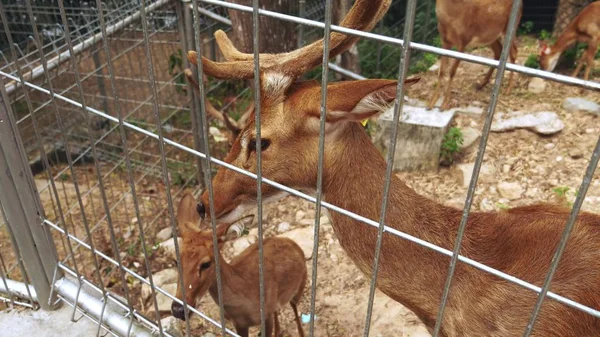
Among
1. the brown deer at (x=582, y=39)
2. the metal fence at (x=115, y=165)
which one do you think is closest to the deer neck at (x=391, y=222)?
the metal fence at (x=115, y=165)

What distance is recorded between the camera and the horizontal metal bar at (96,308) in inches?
94.3

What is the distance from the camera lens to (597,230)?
1964mm

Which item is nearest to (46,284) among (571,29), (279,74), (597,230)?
(279,74)

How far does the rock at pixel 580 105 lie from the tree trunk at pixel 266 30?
2669 mm

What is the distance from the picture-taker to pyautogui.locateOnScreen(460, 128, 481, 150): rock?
15.1ft

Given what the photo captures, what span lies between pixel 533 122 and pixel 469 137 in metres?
0.62

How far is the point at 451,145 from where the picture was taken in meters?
4.46

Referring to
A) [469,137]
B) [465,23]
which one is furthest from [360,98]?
[465,23]

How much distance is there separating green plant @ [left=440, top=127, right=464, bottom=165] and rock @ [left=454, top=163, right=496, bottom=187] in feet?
0.35

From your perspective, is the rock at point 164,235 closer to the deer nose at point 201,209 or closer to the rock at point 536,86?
the deer nose at point 201,209

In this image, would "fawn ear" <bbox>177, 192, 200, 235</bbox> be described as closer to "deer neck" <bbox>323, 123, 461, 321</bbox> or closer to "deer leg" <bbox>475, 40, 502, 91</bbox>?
"deer neck" <bbox>323, 123, 461, 321</bbox>

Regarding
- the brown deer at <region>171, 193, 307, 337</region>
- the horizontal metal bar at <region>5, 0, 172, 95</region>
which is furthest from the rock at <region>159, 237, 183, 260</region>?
the horizontal metal bar at <region>5, 0, 172, 95</region>

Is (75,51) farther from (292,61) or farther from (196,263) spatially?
(292,61)

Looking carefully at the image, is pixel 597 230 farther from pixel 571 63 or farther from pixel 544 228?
pixel 571 63
